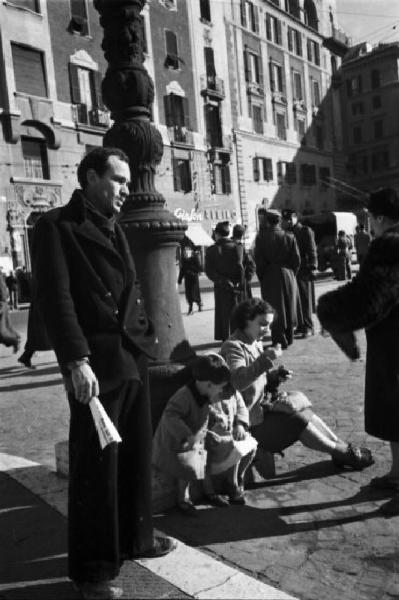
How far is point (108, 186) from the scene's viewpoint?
2.55 metres

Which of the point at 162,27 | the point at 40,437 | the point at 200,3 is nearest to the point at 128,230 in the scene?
the point at 40,437

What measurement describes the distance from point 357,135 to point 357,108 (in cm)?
245

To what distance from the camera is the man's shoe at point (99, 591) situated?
95.3 inches

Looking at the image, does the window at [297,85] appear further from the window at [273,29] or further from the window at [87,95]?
the window at [87,95]

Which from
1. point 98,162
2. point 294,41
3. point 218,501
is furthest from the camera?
point 294,41

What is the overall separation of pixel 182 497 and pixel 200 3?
33420 millimetres

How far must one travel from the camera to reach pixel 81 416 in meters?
2.45

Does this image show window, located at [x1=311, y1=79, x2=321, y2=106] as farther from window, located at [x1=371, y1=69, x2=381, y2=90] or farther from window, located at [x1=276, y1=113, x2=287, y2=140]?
window, located at [x1=371, y1=69, x2=381, y2=90]

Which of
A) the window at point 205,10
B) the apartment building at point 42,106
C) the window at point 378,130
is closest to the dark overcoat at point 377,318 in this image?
the apartment building at point 42,106

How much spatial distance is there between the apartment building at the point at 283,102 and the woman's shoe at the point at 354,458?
101 ft

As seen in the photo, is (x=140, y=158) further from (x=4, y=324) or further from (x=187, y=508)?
(x=4, y=324)

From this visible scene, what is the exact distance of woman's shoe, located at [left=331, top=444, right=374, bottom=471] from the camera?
384cm

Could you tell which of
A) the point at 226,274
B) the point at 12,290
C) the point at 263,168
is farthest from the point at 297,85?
the point at 226,274

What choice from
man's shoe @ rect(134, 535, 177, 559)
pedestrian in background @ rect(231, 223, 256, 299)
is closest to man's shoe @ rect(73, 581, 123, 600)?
man's shoe @ rect(134, 535, 177, 559)
